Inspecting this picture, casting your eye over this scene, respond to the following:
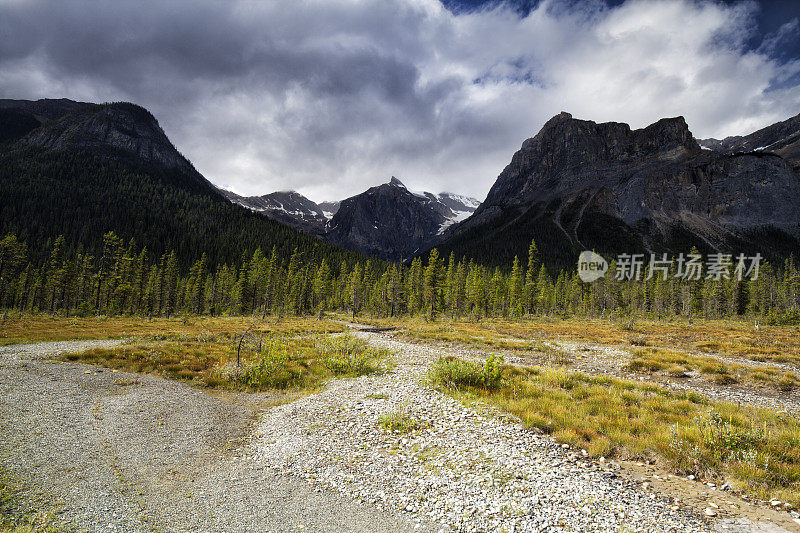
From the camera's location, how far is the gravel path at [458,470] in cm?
646

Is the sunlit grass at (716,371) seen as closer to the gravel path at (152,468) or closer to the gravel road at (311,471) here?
the gravel road at (311,471)

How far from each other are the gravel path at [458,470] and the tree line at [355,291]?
55041 millimetres

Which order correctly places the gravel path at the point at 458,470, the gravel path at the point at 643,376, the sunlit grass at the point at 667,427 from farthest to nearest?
the gravel path at the point at 643,376
the sunlit grass at the point at 667,427
the gravel path at the point at 458,470

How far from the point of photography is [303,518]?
22.2 ft

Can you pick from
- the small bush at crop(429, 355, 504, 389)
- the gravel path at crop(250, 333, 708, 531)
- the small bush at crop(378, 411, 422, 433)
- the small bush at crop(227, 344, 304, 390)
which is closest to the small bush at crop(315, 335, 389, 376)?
the small bush at crop(227, 344, 304, 390)

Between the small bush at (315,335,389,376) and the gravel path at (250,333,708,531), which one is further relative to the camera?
the small bush at (315,335,389,376)

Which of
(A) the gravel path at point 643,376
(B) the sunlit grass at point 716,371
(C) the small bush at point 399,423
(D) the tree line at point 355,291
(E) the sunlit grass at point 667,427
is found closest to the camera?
(E) the sunlit grass at point 667,427

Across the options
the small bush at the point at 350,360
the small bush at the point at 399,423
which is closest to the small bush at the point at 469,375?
the small bush at the point at 399,423

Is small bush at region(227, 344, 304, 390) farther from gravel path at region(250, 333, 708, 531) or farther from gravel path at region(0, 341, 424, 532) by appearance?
gravel path at region(250, 333, 708, 531)

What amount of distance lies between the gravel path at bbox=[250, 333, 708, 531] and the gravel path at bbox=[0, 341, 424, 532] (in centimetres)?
74

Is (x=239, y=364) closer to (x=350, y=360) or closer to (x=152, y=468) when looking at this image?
(x=350, y=360)

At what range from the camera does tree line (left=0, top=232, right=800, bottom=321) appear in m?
75.4

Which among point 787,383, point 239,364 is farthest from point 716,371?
point 239,364

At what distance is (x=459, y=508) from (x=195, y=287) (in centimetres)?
9978
